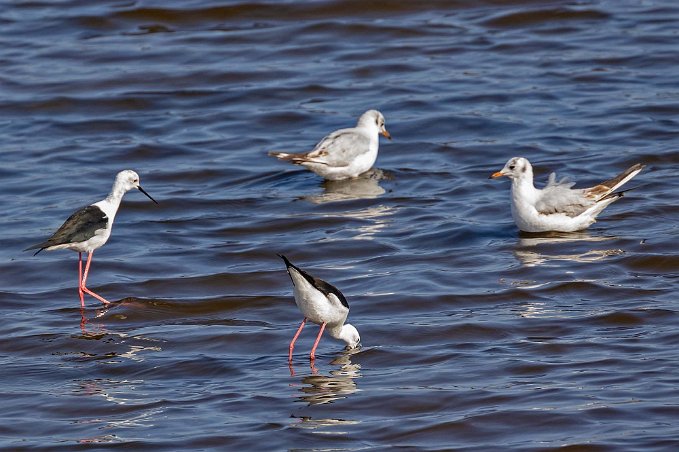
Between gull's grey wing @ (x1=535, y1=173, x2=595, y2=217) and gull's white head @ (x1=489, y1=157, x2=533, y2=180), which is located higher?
gull's white head @ (x1=489, y1=157, x2=533, y2=180)

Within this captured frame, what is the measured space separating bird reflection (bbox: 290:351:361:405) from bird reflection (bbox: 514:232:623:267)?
289 centimetres

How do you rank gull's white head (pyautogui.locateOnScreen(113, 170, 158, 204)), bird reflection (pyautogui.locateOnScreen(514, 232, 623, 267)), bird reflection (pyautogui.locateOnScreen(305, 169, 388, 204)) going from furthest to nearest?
1. bird reflection (pyautogui.locateOnScreen(305, 169, 388, 204))
2. gull's white head (pyautogui.locateOnScreen(113, 170, 158, 204))
3. bird reflection (pyautogui.locateOnScreen(514, 232, 623, 267))

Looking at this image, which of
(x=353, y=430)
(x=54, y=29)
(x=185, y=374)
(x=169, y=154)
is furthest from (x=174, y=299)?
(x=54, y=29)

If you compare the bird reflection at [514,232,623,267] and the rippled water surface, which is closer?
the rippled water surface

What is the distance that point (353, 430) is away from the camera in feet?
27.6

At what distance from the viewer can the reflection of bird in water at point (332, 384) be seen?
353 inches

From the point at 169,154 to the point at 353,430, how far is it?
8.81m

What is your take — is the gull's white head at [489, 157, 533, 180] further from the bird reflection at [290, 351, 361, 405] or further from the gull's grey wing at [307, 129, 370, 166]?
the bird reflection at [290, 351, 361, 405]

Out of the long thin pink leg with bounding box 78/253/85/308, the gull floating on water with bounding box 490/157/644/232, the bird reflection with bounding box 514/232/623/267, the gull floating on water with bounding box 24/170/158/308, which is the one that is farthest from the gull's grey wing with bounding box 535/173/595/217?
the long thin pink leg with bounding box 78/253/85/308

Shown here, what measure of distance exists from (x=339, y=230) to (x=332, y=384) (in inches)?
176

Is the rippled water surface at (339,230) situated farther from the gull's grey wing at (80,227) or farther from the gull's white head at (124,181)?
the gull's white head at (124,181)

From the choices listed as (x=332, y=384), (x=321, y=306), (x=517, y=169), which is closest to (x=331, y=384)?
(x=332, y=384)

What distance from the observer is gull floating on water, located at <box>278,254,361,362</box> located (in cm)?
924

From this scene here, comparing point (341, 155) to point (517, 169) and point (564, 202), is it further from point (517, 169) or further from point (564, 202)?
point (564, 202)
